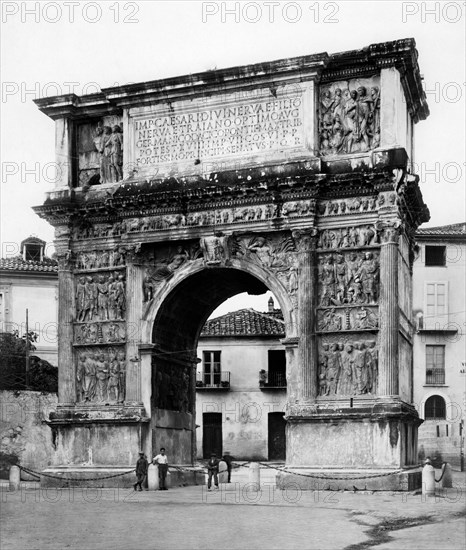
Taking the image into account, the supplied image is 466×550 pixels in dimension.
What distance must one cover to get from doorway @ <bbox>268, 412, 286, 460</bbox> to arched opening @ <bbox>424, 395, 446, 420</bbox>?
6.30 meters

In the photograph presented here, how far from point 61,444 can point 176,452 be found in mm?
2868

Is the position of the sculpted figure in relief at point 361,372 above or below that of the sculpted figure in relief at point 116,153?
below

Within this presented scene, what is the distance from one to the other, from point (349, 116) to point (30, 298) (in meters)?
26.9

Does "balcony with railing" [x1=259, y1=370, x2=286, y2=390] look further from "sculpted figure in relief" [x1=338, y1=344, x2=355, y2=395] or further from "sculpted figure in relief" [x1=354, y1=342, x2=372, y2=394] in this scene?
"sculpted figure in relief" [x1=354, y1=342, x2=372, y2=394]

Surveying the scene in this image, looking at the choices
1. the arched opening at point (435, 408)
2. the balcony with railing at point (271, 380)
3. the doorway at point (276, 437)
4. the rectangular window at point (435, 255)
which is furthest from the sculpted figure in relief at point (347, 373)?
the rectangular window at point (435, 255)

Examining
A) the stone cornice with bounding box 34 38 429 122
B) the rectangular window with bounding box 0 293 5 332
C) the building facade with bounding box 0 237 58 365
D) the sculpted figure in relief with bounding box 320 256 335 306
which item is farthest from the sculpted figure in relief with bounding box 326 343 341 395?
the building facade with bounding box 0 237 58 365

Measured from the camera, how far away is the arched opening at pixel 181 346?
1017 inches

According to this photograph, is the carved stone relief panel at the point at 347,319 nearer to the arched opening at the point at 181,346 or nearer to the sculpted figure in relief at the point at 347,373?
the sculpted figure in relief at the point at 347,373

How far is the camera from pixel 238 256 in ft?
82.1

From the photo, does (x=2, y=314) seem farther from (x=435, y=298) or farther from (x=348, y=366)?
(x=348, y=366)

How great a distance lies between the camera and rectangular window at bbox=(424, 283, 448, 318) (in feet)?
154

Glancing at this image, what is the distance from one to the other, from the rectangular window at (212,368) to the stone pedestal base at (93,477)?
19.4 meters

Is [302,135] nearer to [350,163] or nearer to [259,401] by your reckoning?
[350,163]

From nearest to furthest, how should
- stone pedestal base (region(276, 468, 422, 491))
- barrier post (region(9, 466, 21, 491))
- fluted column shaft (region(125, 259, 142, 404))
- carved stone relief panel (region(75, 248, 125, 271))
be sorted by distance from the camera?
stone pedestal base (region(276, 468, 422, 491))
barrier post (region(9, 466, 21, 491))
fluted column shaft (region(125, 259, 142, 404))
carved stone relief panel (region(75, 248, 125, 271))
